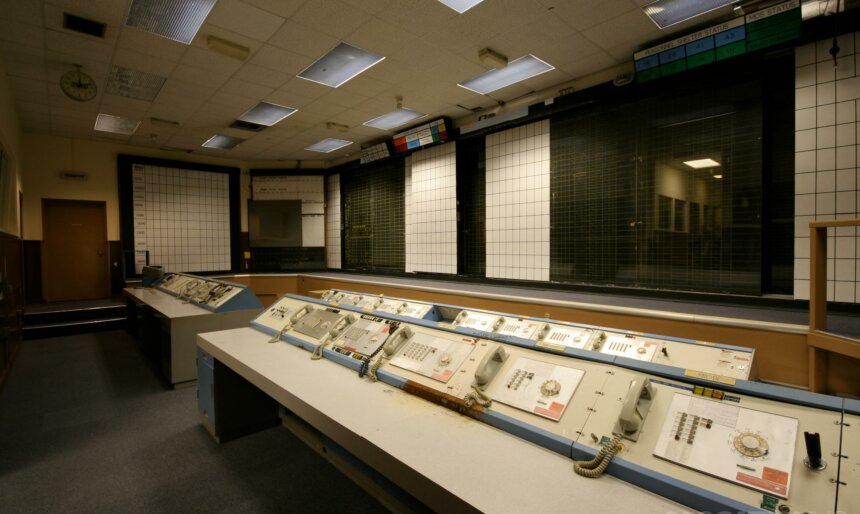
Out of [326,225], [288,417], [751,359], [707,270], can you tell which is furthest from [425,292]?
[326,225]

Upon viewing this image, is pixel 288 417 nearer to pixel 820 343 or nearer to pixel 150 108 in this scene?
pixel 820 343

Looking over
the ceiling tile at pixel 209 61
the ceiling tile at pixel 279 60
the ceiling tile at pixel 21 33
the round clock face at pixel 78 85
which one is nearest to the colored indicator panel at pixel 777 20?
the ceiling tile at pixel 279 60

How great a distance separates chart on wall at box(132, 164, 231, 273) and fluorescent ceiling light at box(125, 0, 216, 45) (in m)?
4.63

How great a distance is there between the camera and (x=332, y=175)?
7.71 m

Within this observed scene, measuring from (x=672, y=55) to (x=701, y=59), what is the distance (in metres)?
0.22

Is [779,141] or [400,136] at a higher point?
[400,136]

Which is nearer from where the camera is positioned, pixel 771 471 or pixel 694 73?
pixel 771 471

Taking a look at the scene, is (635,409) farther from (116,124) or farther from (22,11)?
(116,124)

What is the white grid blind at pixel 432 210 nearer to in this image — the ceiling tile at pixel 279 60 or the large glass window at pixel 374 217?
the large glass window at pixel 374 217

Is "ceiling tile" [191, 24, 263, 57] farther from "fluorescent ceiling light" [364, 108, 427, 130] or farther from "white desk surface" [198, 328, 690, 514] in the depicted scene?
"white desk surface" [198, 328, 690, 514]

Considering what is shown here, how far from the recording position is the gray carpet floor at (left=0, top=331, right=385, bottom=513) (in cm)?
200

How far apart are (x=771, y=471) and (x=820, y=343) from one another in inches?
61.5

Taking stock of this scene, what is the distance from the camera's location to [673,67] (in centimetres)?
323

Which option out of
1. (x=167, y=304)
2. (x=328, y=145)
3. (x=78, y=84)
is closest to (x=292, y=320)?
(x=167, y=304)
